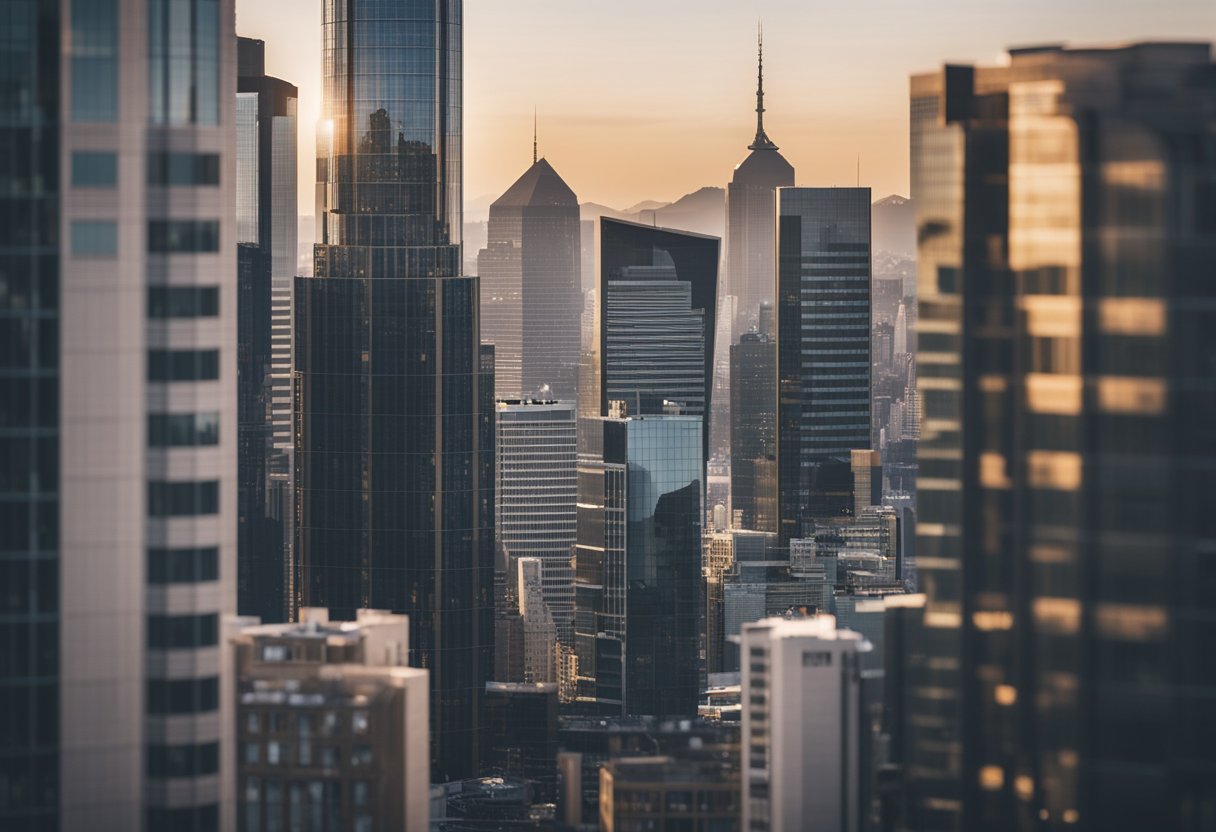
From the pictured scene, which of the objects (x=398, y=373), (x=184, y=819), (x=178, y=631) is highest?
(x=398, y=373)

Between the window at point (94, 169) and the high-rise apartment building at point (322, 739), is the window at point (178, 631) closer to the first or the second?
the high-rise apartment building at point (322, 739)

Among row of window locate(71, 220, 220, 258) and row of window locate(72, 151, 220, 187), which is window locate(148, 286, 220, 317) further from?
row of window locate(72, 151, 220, 187)

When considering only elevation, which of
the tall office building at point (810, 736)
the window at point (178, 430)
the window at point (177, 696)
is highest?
the window at point (178, 430)

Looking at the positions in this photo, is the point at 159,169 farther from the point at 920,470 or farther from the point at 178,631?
the point at 920,470

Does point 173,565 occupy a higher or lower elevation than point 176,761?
higher

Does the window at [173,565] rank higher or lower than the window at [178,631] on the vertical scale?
higher

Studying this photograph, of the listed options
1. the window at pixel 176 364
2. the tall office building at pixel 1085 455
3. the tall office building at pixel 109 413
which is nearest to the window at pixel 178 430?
the tall office building at pixel 109 413

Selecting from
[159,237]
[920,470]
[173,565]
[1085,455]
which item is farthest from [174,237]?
[920,470]

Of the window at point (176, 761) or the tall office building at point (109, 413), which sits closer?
the tall office building at point (109, 413)
